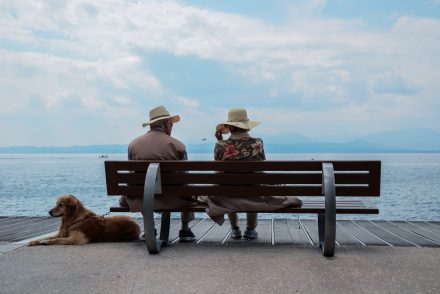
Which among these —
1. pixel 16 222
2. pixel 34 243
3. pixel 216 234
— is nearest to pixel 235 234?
pixel 216 234

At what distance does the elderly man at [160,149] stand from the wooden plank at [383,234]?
7.61 feet

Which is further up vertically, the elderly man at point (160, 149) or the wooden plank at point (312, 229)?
the elderly man at point (160, 149)

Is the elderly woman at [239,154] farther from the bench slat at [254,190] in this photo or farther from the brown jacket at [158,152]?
the brown jacket at [158,152]

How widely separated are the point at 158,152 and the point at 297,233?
215 centimetres

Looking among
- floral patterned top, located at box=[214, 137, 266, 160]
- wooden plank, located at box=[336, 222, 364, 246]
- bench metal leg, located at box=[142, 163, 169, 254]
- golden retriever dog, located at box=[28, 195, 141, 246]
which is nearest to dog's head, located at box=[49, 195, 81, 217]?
golden retriever dog, located at box=[28, 195, 141, 246]

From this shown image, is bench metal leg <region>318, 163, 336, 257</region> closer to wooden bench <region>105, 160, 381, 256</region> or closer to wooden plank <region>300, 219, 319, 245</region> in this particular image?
wooden bench <region>105, 160, 381, 256</region>

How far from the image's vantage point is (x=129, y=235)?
589cm

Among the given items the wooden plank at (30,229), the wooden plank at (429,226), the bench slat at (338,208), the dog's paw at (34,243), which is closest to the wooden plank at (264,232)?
the bench slat at (338,208)

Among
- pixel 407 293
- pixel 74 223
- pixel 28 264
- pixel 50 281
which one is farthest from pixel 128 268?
pixel 407 293

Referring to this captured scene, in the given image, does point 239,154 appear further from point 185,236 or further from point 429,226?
point 429,226

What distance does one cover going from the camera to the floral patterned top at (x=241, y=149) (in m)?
5.65

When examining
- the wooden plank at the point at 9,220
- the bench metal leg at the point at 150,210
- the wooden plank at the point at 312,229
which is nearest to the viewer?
the bench metal leg at the point at 150,210

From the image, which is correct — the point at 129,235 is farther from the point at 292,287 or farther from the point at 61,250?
the point at 292,287

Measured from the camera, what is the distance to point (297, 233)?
22.0 feet
